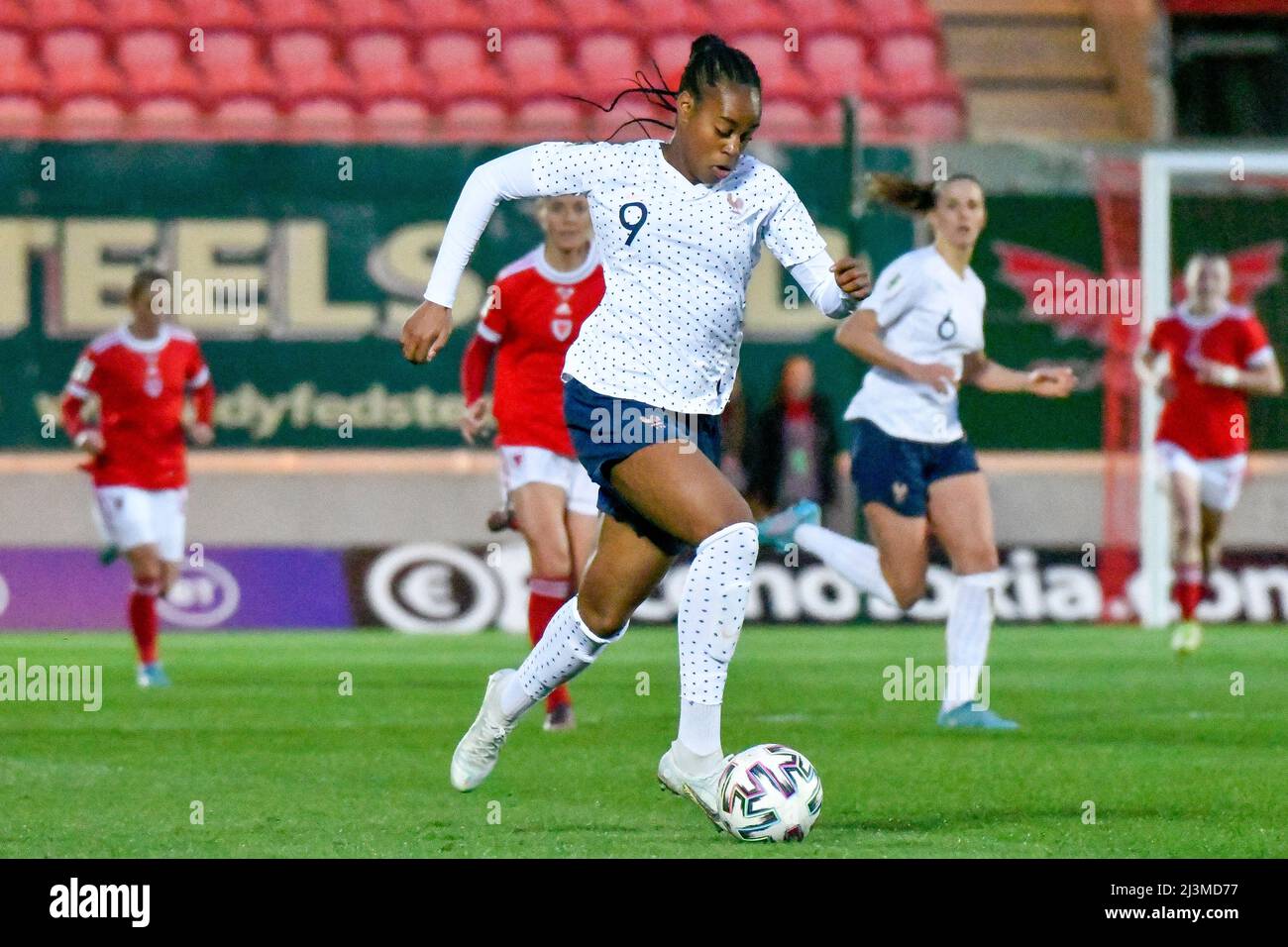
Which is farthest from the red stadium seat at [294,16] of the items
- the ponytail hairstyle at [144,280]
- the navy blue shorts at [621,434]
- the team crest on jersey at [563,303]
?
the navy blue shorts at [621,434]

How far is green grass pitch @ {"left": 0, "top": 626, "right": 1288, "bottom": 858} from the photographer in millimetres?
6582

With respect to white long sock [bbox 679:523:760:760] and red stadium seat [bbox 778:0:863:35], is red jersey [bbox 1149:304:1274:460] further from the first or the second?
white long sock [bbox 679:523:760:760]

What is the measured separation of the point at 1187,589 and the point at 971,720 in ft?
15.6

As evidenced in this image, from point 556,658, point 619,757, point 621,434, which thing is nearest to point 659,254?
point 621,434

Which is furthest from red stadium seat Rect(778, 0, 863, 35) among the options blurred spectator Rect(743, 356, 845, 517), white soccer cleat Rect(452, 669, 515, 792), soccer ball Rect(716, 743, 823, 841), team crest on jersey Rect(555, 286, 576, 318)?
soccer ball Rect(716, 743, 823, 841)

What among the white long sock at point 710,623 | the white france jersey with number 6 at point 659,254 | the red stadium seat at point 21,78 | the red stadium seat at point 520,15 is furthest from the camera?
the red stadium seat at point 520,15

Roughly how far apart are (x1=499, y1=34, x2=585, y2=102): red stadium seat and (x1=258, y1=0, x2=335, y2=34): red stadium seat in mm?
1345

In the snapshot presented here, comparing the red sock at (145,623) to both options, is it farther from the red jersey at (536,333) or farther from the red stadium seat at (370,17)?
the red stadium seat at (370,17)

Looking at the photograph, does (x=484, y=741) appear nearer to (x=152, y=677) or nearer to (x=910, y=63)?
(x=152, y=677)

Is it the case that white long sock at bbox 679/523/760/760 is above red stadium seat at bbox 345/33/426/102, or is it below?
below

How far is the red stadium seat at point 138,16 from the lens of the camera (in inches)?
725

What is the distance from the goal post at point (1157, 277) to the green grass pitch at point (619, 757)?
154 centimetres

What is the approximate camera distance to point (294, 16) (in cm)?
1864
